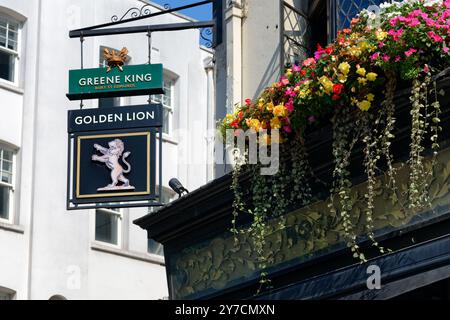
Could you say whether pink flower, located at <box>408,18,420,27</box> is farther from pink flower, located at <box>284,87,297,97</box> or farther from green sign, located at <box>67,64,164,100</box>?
green sign, located at <box>67,64,164,100</box>

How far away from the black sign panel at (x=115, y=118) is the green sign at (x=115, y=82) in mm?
173

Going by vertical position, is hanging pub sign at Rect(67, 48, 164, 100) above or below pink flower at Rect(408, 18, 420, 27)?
above

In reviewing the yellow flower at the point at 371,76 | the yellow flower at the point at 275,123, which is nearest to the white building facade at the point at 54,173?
the yellow flower at the point at 275,123

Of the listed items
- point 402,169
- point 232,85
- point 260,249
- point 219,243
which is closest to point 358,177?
point 402,169

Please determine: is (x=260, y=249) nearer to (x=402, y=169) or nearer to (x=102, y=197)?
(x=402, y=169)

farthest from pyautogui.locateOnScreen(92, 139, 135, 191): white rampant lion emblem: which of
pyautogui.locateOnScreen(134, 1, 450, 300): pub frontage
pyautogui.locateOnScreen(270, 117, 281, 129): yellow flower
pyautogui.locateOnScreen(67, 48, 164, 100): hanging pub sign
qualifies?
pyautogui.locateOnScreen(270, 117, 281, 129): yellow flower

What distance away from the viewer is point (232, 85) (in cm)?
1299

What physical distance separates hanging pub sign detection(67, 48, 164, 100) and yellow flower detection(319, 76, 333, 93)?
10.9 feet

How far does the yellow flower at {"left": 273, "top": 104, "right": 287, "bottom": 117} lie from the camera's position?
10.3 m

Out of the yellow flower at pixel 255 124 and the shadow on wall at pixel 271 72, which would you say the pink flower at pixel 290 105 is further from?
the shadow on wall at pixel 271 72

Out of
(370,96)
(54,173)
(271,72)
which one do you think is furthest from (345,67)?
(54,173)

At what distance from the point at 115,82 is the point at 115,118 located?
425 millimetres

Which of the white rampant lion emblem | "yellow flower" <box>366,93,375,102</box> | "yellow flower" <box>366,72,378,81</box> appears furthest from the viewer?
the white rampant lion emblem

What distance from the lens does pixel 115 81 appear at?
1306 centimetres
